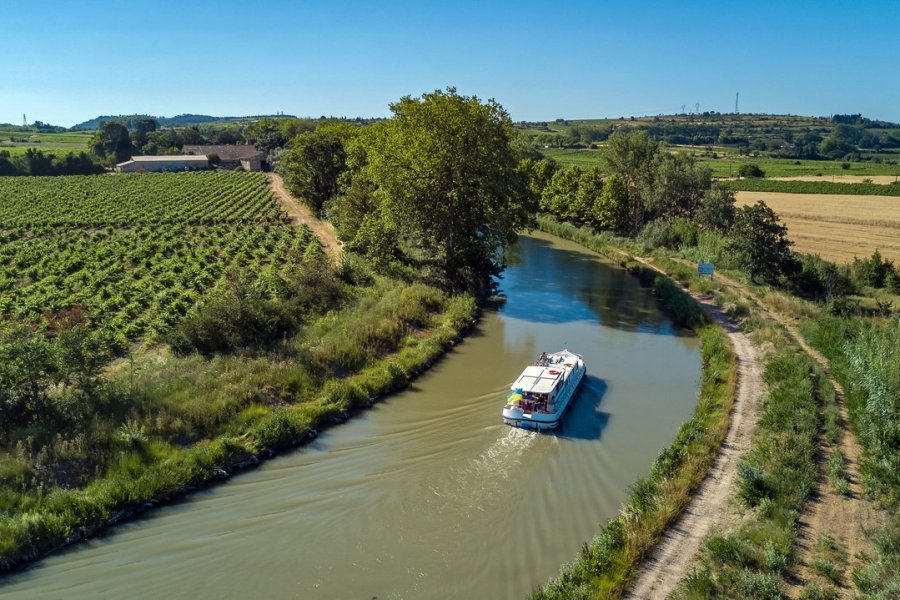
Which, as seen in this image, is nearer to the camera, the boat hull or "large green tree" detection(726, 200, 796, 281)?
the boat hull

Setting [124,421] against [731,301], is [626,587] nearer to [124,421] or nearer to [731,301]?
[124,421]

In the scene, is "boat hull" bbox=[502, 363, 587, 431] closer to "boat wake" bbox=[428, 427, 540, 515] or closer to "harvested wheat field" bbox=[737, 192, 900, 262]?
"boat wake" bbox=[428, 427, 540, 515]

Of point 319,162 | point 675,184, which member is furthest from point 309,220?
point 675,184

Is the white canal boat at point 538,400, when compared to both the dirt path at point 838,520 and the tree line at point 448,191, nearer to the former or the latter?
the dirt path at point 838,520

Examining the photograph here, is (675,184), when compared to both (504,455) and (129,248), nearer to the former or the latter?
(504,455)

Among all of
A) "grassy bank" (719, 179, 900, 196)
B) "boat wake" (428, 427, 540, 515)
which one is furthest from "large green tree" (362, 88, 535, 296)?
"grassy bank" (719, 179, 900, 196)

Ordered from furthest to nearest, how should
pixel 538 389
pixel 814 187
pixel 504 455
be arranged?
pixel 814 187
pixel 538 389
pixel 504 455

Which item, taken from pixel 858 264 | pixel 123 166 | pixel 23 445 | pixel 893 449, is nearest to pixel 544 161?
pixel 858 264
